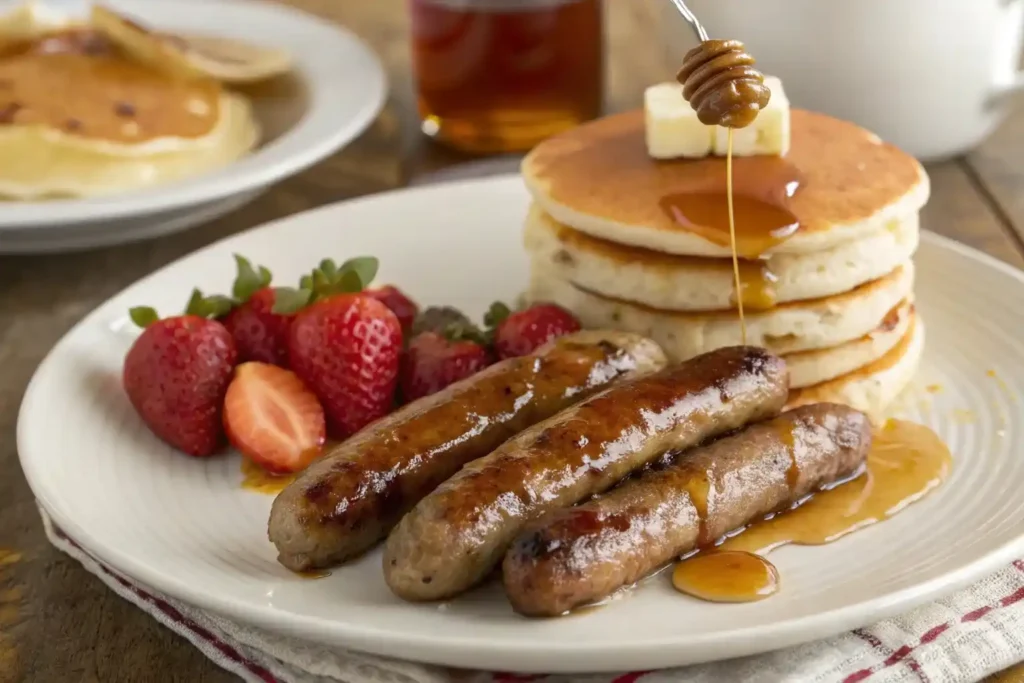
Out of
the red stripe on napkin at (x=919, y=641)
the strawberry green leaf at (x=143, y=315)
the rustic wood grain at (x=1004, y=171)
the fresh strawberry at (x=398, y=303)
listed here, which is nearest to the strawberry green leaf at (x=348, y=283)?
the fresh strawberry at (x=398, y=303)

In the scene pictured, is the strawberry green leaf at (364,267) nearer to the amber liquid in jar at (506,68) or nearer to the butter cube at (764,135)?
the butter cube at (764,135)

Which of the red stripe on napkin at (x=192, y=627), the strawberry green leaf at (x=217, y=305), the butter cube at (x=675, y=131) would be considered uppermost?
the butter cube at (x=675, y=131)

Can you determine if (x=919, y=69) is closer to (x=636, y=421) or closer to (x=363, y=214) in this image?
(x=363, y=214)

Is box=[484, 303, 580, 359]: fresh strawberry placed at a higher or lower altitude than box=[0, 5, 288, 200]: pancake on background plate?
higher

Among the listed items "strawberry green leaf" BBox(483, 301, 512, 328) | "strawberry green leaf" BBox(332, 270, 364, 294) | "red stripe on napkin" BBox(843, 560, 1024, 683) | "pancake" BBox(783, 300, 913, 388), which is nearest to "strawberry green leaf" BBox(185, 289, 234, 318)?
"strawberry green leaf" BBox(332, 270, 364, 294)

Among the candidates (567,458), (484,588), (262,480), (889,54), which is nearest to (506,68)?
(889,54)

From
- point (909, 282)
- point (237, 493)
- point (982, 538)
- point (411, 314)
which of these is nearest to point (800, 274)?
point (909, 282)

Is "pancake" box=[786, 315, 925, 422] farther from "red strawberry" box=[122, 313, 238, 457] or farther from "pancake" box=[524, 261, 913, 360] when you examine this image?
"red strawberry" box=[122, 313, 238, 457]
